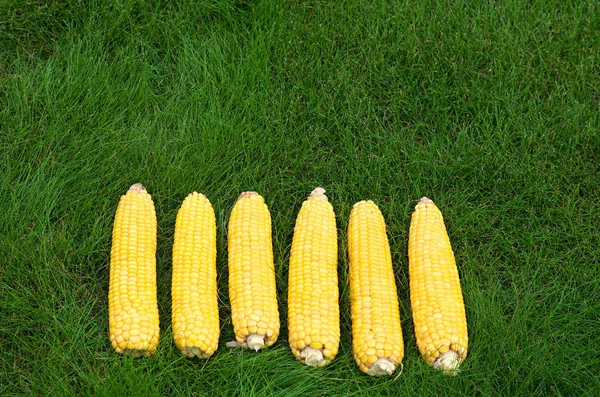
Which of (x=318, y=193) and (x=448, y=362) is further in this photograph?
(x=318, y=193)

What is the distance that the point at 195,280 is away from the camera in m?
3.95

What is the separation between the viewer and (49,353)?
3.81 metres

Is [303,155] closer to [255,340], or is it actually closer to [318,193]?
[318,193]

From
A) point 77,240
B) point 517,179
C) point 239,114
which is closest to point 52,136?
point 77,240

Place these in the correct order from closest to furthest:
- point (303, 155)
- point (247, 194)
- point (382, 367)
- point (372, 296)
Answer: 1. point (382, 367)
2. point (372, 296)
3. point (247, 194)
4. point (303, 155)

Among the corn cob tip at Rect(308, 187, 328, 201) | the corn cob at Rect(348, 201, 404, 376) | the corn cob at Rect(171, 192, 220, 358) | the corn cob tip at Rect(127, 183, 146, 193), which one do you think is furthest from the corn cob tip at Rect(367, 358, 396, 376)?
the corn cob tip at Rect(127, 183, 146, 193)

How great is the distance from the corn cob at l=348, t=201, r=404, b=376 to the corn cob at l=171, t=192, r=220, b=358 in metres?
0.75

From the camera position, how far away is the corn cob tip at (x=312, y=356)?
3766 millimetres

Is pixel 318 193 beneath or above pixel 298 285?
above

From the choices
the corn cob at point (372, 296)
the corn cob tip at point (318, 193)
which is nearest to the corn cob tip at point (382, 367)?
the corn cob at point (372, 296)

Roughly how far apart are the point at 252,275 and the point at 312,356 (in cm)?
54

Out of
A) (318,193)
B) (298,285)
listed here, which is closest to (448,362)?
(298,285)

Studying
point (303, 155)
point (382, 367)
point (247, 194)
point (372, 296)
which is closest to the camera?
point (382, 367)

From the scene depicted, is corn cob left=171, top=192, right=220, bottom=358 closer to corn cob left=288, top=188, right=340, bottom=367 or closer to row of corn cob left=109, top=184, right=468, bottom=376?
row of corn cob left=109, top=184, right=468, bottom=376
